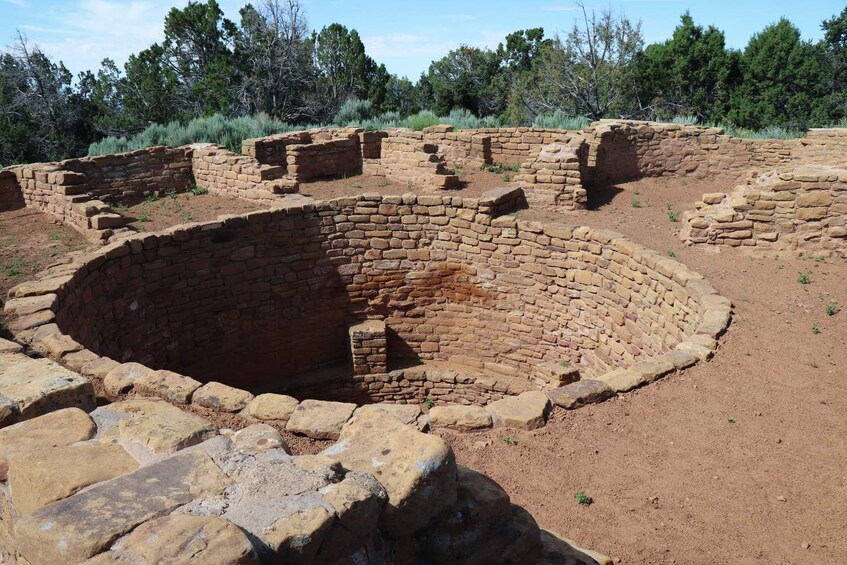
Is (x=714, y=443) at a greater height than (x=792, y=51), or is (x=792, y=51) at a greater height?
(x=792, y=51)

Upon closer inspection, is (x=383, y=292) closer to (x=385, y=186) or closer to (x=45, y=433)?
(x=385, y=186)

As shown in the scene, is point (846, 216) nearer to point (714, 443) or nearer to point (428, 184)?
point (714, 443)

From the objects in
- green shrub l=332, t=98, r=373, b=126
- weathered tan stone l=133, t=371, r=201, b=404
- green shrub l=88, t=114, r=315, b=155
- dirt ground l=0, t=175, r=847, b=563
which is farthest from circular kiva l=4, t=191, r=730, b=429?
green shrub l=332, t=98, r=373, b=126

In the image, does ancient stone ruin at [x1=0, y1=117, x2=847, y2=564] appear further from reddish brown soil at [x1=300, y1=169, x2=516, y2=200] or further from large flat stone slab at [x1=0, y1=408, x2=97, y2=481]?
reddish brown soil at [x1=300, y1=169, x2=516, y2=200]

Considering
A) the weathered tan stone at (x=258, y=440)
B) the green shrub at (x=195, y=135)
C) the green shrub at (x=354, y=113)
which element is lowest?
the weathered tan stone at (x=258, y=440)

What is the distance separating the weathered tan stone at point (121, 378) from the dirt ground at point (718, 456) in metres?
1.72

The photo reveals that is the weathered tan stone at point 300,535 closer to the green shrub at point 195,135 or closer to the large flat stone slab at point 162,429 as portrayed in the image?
the large flat stone slab at point 162,429

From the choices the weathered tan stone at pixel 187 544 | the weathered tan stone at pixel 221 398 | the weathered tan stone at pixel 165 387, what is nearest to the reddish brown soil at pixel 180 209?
the weathered tan stone at pixel 165 387

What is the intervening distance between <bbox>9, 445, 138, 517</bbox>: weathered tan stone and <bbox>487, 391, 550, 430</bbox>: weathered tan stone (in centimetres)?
347

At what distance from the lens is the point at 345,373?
12344 millimetres

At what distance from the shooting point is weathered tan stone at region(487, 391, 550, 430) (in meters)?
5.75

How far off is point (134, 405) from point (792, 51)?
113 ft

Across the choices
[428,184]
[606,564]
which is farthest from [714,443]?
[428,184]

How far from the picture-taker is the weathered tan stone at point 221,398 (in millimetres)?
5633
